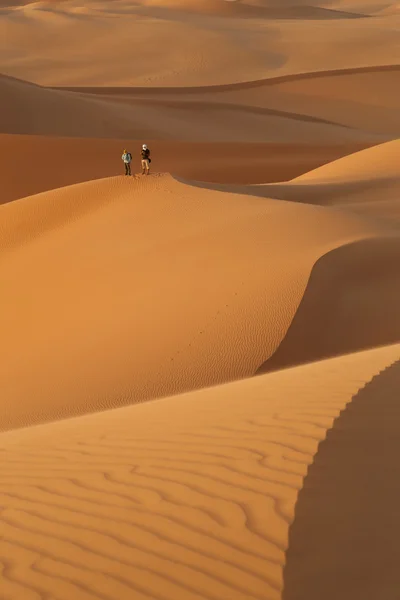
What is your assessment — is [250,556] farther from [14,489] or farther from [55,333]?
[55,333]

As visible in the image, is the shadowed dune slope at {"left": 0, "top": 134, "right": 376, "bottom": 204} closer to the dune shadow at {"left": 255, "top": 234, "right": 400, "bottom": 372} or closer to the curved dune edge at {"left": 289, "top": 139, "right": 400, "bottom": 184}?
the curved dune edge at {"left": 289, "top": 139, "right": 400, "bottom": 184}

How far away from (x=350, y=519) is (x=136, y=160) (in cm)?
2366

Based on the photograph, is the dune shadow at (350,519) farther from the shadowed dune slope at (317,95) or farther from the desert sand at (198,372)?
the shadowed dune slope at (317,95)

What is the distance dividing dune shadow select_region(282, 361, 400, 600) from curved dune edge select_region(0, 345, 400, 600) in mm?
67

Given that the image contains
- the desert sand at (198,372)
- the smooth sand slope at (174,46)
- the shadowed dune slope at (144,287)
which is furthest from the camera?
the smooth sand slope at (174,46)

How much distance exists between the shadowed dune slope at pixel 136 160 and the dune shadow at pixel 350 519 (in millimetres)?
19463

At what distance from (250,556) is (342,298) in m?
7.49

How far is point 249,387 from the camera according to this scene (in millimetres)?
6629

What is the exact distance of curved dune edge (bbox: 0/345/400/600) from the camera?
11.3ft

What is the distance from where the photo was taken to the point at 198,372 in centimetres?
938

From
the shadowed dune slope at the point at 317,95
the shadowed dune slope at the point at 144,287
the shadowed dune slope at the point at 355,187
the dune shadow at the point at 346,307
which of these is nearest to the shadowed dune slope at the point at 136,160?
the shadowed dune slope at the point at 355,187

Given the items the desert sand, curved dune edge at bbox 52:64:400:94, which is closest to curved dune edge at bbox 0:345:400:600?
the desert sand

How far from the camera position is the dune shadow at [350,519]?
3244 millimetres

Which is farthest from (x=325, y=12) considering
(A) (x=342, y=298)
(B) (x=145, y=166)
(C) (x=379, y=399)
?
(C) (x=379, y=399)
